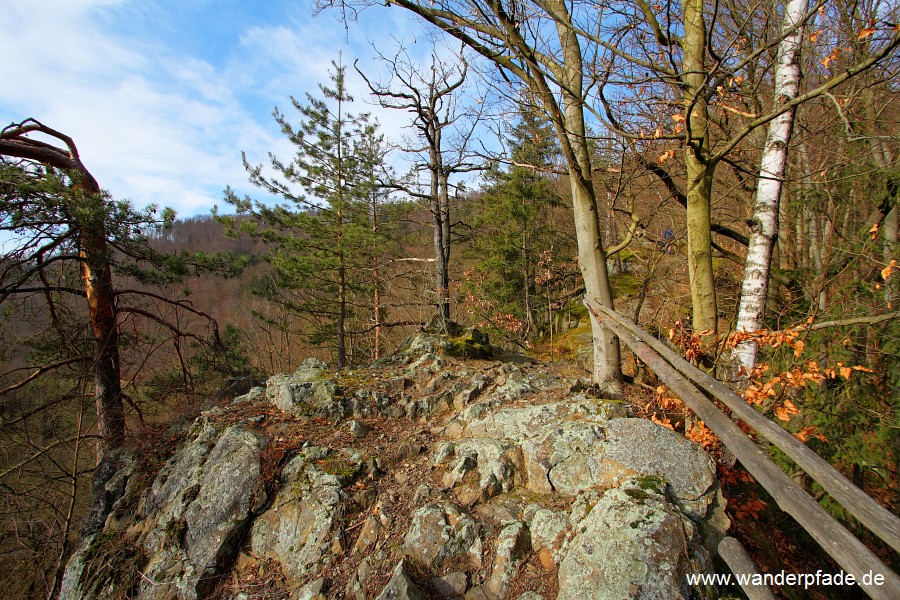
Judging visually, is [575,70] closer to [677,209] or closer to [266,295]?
[677,209]

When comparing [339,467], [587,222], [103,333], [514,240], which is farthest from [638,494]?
[514,240]

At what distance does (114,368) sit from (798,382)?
28.9 feet

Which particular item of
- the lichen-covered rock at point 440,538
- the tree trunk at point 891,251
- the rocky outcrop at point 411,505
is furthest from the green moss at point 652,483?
the tree trunk at point 891,251

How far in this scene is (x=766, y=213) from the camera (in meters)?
3.84

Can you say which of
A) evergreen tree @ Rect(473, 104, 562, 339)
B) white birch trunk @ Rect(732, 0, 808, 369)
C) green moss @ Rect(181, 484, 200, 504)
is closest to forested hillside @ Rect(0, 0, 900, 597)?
white birch trunk @ Rect(732, 0, 808, 369)

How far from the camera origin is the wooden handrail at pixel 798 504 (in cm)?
146

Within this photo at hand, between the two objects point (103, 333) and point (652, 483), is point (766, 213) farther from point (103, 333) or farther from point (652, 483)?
point (103, 333)

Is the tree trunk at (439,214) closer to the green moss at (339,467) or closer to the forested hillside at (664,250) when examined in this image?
the forested hillside at (664,250)

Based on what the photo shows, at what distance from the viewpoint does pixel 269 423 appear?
4.25 m

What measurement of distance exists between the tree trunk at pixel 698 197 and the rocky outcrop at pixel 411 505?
1.41 metres

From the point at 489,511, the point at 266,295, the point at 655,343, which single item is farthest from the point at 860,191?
the point at 266,295

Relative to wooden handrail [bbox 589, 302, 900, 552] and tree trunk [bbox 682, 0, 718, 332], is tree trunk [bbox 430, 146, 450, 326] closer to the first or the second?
tree trunk [bbox 682, 0, 718, 332]

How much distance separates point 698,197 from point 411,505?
155 inches

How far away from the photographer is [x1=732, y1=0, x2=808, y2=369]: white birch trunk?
372 cm
